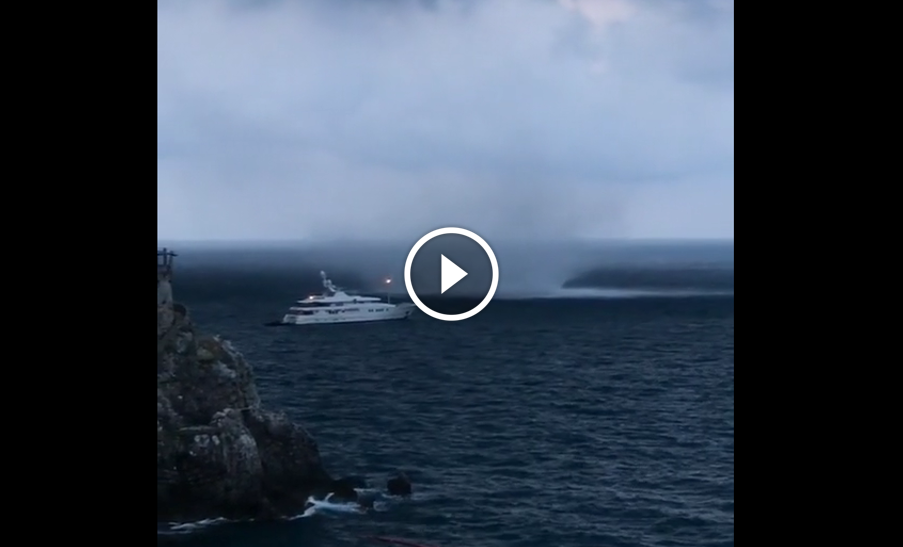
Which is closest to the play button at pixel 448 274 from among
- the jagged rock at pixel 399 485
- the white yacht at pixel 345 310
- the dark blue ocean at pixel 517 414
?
the dark blue ocean at pixel 517 414

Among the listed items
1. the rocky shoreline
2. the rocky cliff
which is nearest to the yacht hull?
the rocky cliff

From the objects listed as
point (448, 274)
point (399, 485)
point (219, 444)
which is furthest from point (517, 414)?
point (448, 274)

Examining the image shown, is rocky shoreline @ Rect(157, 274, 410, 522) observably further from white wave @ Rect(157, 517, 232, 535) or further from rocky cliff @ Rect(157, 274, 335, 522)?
white wave @ Rect(157, 517, 232, 535)

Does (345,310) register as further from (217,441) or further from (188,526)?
(188,526)

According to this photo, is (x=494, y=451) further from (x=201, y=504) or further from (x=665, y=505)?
(x=201, y=504)

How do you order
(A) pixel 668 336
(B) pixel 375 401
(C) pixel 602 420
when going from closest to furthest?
(C) pixel 602 420
(B) pixel 375 401
(A) pixel 668 336

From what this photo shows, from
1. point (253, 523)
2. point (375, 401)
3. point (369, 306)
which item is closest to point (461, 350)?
point (369, 306)
